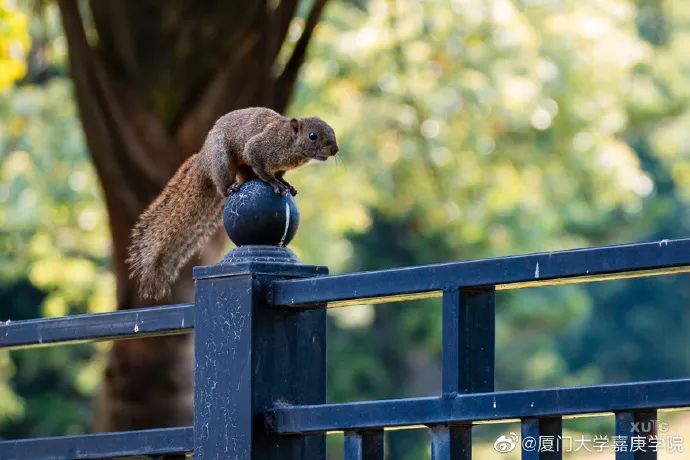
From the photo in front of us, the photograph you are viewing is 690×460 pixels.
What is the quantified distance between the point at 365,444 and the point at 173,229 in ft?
4.88

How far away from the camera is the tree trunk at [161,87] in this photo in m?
6.75

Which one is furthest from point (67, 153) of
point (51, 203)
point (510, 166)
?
point (510, 166)

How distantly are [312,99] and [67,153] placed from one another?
7.91 feet

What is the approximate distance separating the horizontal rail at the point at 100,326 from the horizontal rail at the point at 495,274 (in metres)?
0.29

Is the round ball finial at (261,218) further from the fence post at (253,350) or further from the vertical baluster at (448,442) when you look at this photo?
the vertical baluster at (448,442)

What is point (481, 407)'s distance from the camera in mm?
2240

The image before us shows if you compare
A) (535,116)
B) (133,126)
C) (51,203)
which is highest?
(535,116)

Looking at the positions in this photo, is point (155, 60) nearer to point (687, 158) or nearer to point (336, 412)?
point (336, 412)

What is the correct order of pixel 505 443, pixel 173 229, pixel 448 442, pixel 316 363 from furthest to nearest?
pixel 173 229, pixel 316 363, pixel 505 443, pixel 448 442

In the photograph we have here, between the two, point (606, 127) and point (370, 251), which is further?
point (370, 251)

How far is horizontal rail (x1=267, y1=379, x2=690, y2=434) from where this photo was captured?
6.72ft

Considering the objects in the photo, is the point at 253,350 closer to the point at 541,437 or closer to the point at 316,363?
the point at 316,363

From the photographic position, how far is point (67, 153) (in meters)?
12.5

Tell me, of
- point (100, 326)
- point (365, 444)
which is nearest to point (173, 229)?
point (100, 326)
